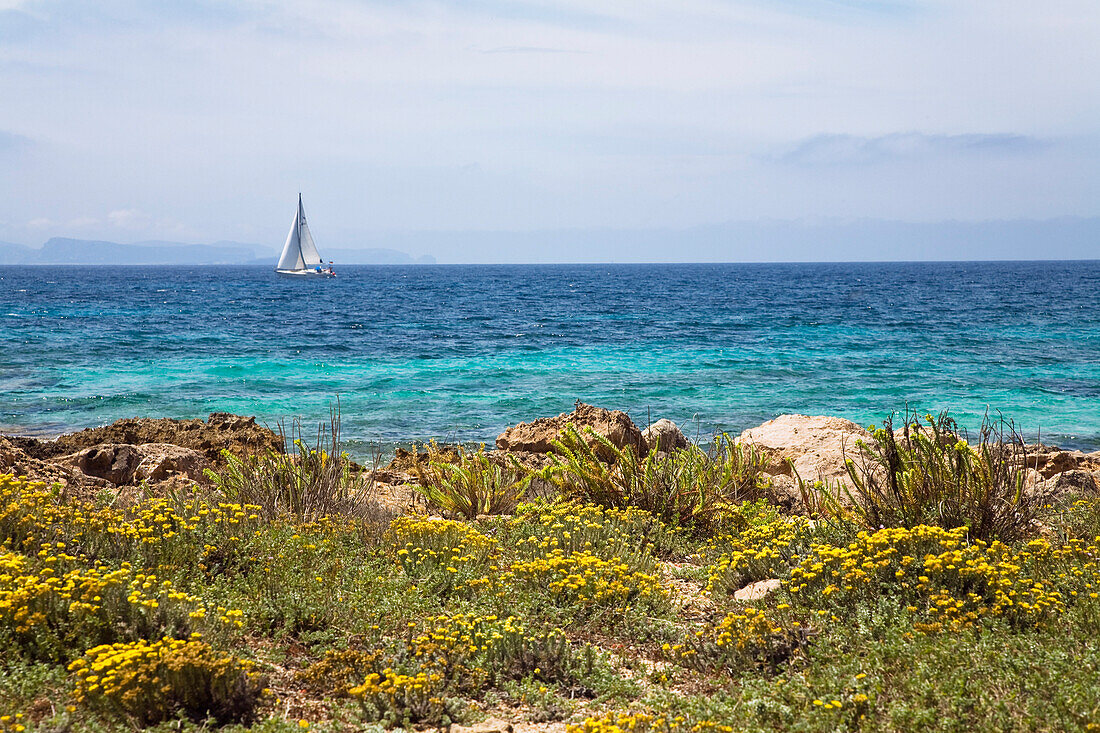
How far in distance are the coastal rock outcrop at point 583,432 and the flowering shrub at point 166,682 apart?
222 inches

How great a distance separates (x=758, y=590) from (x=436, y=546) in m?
2.38

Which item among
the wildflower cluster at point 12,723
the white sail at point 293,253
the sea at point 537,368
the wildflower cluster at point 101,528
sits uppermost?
the white sail at point 293,253

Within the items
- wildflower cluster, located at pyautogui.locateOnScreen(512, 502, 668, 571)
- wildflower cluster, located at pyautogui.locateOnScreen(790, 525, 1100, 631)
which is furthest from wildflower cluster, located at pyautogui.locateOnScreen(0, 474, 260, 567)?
wildflower cluster, located at pyautogui.locateOnScreen(790, 525, 1100, 631)

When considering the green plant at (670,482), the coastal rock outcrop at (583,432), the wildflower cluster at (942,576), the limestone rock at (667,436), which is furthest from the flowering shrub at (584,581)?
the limestone rock at (667,436)

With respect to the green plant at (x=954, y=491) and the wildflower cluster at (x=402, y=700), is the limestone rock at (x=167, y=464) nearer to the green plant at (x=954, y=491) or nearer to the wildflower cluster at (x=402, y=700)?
the wildflower cluster at (x=402, y=700)

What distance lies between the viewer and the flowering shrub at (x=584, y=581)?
17.3 ft

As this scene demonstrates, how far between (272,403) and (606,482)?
11277 millimetres

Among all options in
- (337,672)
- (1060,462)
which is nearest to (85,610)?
(337,672)

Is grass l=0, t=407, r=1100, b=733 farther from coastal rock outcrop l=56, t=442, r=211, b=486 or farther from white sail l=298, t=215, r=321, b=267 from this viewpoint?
white sail l=298, t=215, r=321, b=267

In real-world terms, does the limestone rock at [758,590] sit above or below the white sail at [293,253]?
below

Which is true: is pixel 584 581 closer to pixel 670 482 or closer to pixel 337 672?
pixel 337 672

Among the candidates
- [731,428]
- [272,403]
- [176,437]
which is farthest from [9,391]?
[731,428]

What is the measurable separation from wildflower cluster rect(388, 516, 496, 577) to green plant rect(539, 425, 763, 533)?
189 centimetres

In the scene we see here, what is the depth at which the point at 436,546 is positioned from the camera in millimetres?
6008
